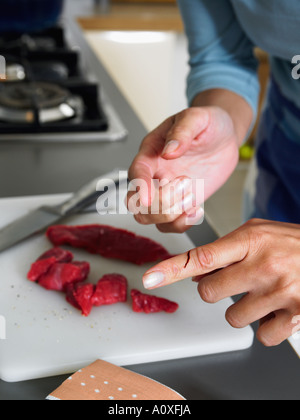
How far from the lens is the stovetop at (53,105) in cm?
110

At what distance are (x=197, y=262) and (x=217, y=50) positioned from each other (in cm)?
58

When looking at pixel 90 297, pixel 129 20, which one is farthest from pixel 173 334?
pixel 129 20

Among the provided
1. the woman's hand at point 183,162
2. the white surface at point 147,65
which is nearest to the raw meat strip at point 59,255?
the woman's hand at point 183,162

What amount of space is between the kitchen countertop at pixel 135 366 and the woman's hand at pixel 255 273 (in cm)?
5

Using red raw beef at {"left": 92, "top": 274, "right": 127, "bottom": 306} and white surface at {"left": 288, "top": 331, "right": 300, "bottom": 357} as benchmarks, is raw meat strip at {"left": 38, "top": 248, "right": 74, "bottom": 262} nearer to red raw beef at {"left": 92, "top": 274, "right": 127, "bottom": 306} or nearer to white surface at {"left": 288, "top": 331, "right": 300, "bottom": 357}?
red raw beef at {"left": 92, "top": 274, "right": 127, "bottom": 306}

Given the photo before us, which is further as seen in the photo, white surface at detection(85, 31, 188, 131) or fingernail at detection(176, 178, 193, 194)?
white surface at detection(85, 31, 188, 131)

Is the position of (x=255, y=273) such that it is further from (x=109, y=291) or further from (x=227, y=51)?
(x=227, y=51)

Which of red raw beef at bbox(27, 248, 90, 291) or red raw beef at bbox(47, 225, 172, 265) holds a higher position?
red raw beef at bbox(27, 248, 90, 291)

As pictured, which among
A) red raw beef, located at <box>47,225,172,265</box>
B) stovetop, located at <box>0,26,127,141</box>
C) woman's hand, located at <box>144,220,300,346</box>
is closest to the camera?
woman's hand, located at <box>144,220,300,346</box>

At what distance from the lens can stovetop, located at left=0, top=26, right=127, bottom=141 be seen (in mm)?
1104

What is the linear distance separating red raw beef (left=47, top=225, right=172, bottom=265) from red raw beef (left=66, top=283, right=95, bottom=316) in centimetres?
10

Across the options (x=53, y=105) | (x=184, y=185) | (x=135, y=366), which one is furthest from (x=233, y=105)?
(x=135, y=366)

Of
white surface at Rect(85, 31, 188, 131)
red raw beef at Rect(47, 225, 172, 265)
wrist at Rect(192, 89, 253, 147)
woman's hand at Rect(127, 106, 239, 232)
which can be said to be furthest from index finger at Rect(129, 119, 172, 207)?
white surface at Rect(85, 31, 188, 131)

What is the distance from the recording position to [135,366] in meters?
0.59
